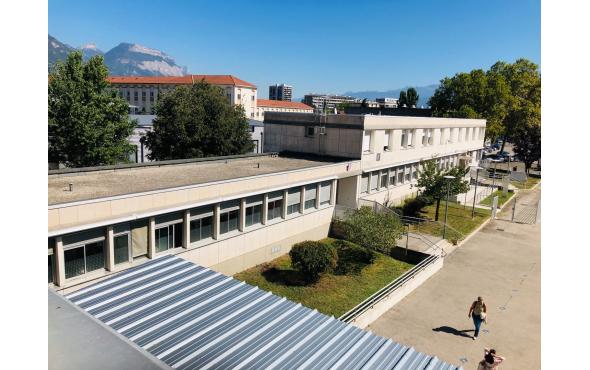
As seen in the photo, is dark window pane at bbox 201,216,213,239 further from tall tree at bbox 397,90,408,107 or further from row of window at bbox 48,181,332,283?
tall tree at bbox 397,90,408,107

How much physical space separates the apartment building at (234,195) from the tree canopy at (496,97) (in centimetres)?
2560

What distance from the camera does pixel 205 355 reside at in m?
6.89

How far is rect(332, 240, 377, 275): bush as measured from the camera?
19.5 metres

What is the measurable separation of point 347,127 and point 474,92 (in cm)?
3779

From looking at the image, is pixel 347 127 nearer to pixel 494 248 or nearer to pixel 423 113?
pixel 494 248

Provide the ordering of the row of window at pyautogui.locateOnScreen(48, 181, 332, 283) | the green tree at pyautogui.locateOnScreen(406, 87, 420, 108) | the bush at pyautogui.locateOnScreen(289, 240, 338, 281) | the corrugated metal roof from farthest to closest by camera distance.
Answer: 1. the green tree at pyautogui.locateOnScreen(406, 87, 420, 108)
2. the bush at pyautogui.locateOnScreen(289, 240, 338, 281)
3. the row of window at pyautogui.locateOnScreen(48, 181, 332, 283)
4. the corrugated metal roof

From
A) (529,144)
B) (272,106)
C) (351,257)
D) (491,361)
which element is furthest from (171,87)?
(491,361)

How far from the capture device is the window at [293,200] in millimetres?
20609

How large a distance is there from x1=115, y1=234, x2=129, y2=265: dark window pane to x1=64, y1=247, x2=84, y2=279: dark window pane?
1.11m

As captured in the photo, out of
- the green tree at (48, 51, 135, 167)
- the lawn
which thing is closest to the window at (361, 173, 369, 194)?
the lawn

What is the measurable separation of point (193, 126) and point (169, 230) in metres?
15.6

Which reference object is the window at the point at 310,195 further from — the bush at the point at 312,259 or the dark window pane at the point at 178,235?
the dark window pane at the point at 178,235

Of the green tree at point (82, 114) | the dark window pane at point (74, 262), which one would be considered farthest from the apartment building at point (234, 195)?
the green tree at point (82, 114)

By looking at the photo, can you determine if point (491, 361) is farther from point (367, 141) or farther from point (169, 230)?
point (367, 141)
